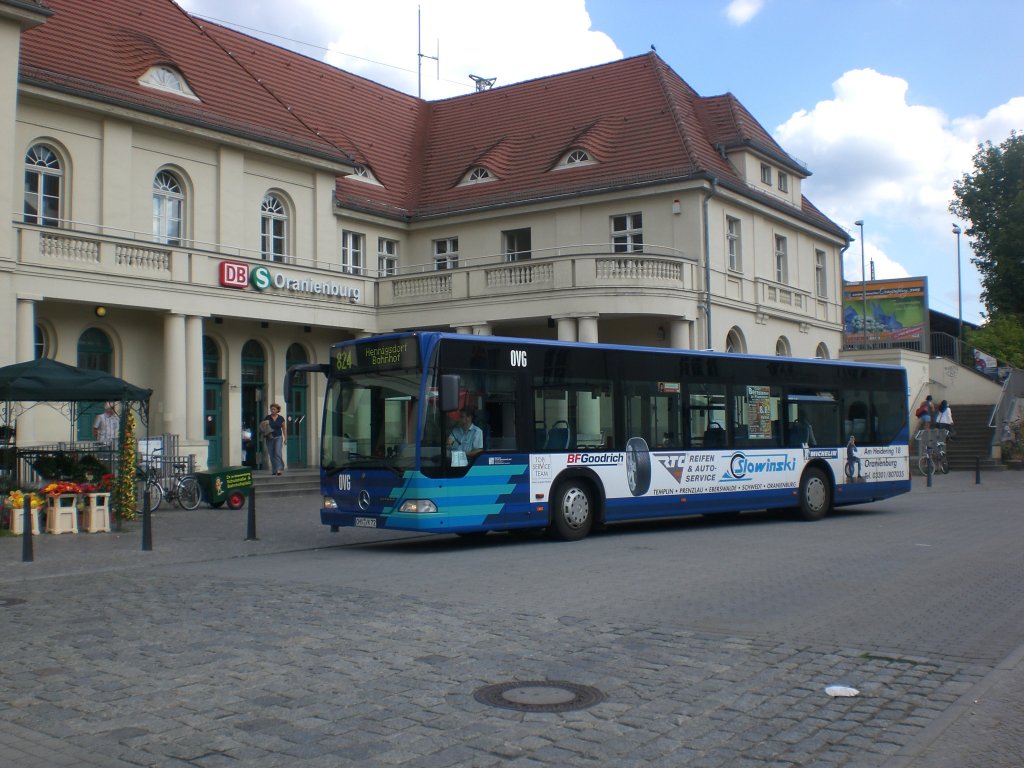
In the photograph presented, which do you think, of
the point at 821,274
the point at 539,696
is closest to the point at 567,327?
the point at 821,274

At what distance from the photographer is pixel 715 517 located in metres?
21.4

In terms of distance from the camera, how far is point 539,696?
21.6 ft

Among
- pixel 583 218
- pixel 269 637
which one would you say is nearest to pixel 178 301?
pixel 583 218

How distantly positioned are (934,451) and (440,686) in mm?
31945

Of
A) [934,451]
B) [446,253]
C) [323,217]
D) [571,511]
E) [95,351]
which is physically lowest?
[571,511]

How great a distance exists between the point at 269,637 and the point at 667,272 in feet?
80.1

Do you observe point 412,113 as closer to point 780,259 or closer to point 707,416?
point 780,259

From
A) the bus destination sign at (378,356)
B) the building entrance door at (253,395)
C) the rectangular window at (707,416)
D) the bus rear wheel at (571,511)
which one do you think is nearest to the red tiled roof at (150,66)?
the building entrance door at (253,395)

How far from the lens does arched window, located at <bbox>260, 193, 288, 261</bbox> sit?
104 feet

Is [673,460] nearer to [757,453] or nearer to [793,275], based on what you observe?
[757,453]

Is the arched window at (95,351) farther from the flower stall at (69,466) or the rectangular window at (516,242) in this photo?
the rectangular window at (516,242)

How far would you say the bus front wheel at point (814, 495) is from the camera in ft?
66.2

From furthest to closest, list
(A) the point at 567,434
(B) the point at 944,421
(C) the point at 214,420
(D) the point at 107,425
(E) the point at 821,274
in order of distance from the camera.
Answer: (E) the point at 821,274, (B) the point at 944,421, (C) the point at 214,420, (D) the point at 107,425, (A) the point at 567,434

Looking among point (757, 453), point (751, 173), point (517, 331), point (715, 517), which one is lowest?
point (715, 517)
